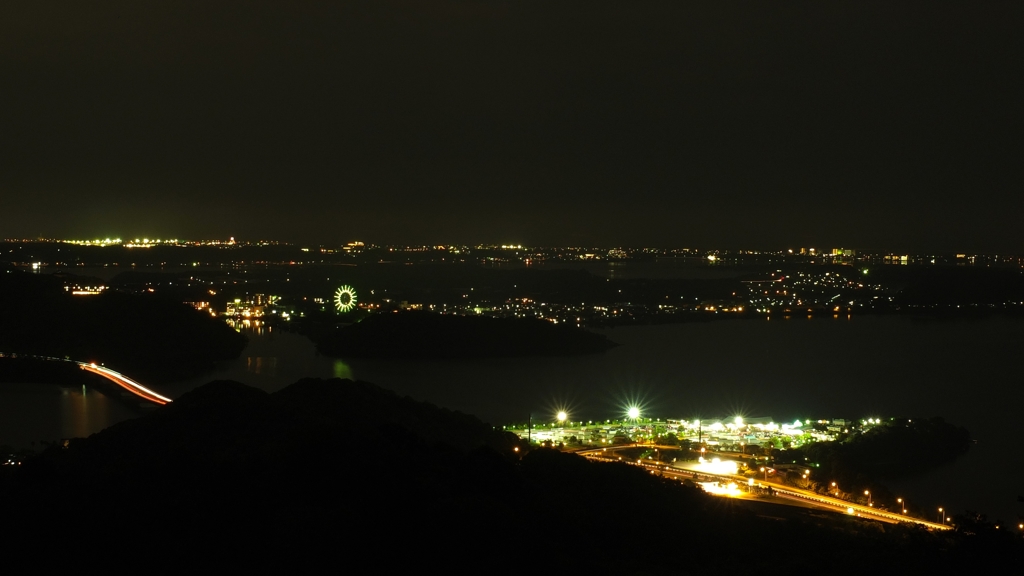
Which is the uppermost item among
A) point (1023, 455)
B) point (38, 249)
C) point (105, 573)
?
point (38, 249)

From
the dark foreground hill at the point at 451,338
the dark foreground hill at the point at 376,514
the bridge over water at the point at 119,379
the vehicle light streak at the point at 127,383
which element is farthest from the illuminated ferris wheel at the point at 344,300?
the dark foreground hill at the point at 376,514

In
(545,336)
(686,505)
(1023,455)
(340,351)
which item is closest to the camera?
(686,505)

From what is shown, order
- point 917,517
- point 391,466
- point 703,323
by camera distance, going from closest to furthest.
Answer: point 391,466, point 917,517, point 703,323

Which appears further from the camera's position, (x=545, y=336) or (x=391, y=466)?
(x=545, y=336)

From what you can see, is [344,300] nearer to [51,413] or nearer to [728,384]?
[728,384]

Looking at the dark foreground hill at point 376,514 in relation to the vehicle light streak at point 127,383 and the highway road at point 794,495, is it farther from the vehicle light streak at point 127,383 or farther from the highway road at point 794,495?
the vehicle light streak at point 127,383

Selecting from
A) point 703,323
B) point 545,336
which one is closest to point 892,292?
point 703,323

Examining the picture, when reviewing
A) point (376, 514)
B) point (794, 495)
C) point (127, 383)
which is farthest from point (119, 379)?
point (376, 514)

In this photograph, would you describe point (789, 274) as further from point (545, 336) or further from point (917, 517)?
point (917, 517)

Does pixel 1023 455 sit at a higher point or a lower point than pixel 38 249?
lower
